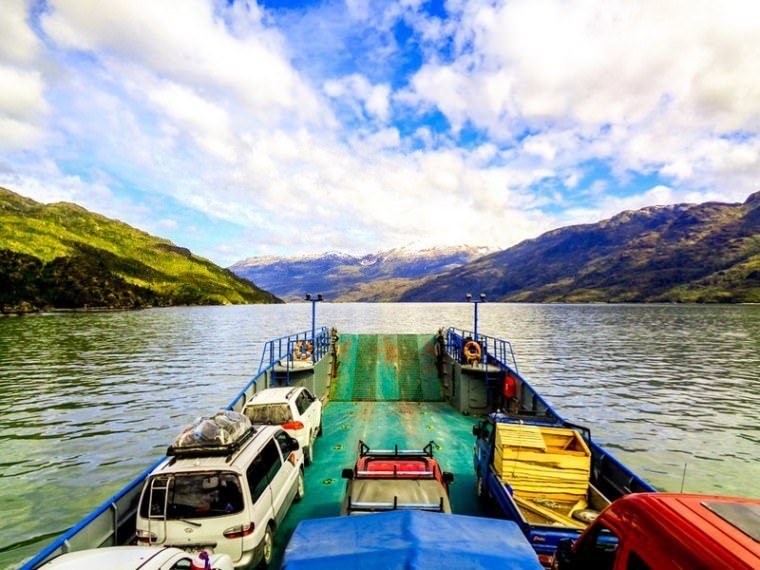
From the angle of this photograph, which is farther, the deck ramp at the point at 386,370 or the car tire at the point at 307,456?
the deck ramp at the point at 386,370

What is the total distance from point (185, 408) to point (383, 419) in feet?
54.6

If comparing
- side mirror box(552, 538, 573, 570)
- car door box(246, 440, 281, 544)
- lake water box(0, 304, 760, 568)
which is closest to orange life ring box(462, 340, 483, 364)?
lake water box(0, 304, 760, 568)

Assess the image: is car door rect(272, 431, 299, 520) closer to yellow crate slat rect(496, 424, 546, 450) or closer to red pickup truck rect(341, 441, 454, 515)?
red pickup truck rect(341, 441, 454, 515)

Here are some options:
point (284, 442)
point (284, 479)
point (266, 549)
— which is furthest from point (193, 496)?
point (284, 442)

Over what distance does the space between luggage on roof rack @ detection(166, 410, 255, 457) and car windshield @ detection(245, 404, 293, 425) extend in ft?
12.3

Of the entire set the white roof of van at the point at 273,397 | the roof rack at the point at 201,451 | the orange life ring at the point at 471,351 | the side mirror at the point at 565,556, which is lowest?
the side mirror at the point at 565,556

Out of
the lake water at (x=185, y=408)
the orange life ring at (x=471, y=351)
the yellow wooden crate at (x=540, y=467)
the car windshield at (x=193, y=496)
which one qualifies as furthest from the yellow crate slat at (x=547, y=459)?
the lake water at (x=185, y=408)

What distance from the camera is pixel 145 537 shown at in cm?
748

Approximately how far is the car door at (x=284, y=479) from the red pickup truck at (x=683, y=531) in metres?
6.63

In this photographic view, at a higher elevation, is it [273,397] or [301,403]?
[273,397]

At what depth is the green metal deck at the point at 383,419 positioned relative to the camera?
38.0ft

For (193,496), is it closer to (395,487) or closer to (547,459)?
(395,487)

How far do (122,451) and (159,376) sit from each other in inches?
767

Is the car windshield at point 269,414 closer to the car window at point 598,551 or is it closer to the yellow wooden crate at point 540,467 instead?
the yellow wooden crate at point 540,467
